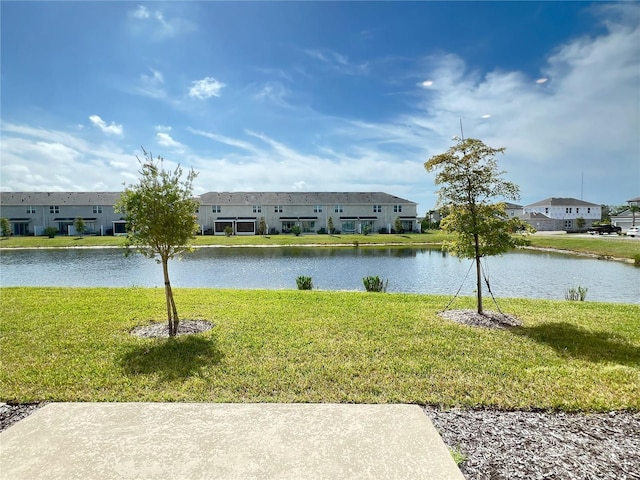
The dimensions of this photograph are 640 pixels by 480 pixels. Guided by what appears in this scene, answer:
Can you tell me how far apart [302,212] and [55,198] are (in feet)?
134

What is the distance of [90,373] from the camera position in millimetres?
5473

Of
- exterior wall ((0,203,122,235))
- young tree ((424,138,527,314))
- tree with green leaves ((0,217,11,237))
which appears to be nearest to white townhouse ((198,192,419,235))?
exterior wall ((0,203,122,235))

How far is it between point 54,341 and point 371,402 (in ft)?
20.2

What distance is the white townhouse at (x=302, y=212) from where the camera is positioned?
2362 inches

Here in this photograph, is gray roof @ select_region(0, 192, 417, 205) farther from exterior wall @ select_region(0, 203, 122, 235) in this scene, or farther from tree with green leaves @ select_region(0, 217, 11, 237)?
tree with green leaves @ select_region(0, 217, 11, 237)

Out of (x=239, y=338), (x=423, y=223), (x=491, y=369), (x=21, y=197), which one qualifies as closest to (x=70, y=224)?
(x=21, y=197)

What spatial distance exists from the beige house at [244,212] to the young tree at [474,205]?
156 feet

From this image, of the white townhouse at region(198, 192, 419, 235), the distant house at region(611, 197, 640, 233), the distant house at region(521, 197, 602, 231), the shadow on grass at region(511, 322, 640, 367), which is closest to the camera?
the shadow on grass at region(511, 322, 640, 367)

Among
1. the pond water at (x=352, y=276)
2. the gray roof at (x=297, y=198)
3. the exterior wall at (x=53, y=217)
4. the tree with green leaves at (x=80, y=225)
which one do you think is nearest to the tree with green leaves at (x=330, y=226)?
the gray roof at (x=297, y=198)

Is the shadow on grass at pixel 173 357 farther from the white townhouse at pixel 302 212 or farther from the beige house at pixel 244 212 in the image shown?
the white townhouse at pixel 302 212

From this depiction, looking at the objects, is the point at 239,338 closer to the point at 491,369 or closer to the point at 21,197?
the point at 491,369

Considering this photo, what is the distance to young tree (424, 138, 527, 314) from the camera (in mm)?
8523

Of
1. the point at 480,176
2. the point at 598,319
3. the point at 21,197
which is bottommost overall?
the point at 598,319

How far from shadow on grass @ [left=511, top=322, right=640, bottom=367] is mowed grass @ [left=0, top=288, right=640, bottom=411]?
29 mm
